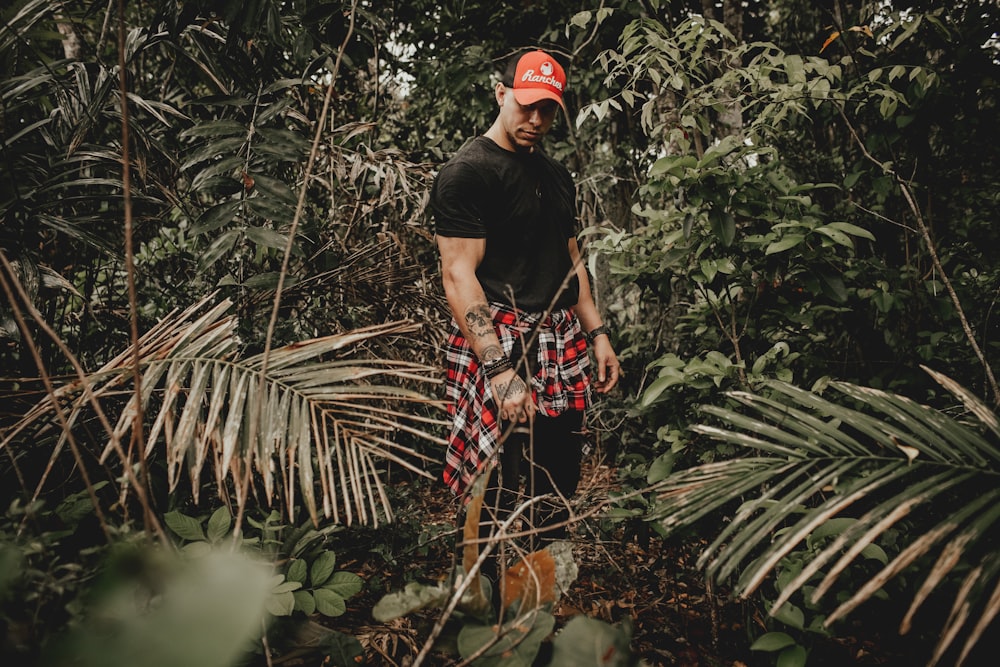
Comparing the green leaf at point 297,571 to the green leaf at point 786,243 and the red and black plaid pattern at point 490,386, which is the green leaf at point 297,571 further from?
the green leaf at point 786,243

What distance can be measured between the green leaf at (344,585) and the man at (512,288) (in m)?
0.38

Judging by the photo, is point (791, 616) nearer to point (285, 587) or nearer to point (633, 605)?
point (633, 605)

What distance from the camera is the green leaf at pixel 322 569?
5.17ft

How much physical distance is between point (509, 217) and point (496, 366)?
477 millimetres

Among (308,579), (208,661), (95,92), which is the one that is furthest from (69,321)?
(208,661)

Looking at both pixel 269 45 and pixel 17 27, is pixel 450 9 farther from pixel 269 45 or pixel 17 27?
pixel 17 27

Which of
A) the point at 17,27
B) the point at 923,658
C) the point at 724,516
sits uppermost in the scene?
the point at 17,27

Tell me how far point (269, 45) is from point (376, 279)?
0.84 metres

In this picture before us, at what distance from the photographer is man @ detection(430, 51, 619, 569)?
1.64 meters

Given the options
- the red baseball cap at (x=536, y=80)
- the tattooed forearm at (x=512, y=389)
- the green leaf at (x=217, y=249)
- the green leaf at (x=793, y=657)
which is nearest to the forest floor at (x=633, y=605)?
the green leaf at (x=793, y=657)

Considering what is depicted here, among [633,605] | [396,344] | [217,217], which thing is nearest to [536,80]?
[217,217]

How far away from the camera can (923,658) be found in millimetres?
1499

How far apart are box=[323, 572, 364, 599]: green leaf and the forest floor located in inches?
5.6

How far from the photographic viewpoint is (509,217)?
1.75 meters
